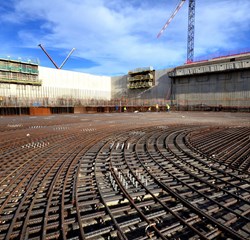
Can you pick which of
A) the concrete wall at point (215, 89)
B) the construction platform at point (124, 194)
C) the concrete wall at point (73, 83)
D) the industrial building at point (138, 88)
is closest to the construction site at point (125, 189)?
the construction platform at point (124, 194)

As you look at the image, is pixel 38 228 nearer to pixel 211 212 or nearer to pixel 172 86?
pixel 211 212

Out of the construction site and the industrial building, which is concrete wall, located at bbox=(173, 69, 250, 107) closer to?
the industrial building

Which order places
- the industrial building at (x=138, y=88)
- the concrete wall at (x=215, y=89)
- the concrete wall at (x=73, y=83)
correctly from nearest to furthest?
the industrial building at (x=138, y=88), the concrete wall at (x=215, y=89), the concrete wall at (x=73, y=83)

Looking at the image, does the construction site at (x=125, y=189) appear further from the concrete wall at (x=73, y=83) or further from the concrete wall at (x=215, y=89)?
the concrete wall at (x=73, y=83)

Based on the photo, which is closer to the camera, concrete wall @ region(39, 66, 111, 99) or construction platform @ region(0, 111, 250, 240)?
construction platform @ region(0, 111, 250, 240)

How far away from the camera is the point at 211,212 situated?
292cm

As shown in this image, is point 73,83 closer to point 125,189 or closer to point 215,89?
point 215,89

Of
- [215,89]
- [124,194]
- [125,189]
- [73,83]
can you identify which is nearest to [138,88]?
[73,83]

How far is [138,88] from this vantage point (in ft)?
141

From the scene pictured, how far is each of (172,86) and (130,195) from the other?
36.6m

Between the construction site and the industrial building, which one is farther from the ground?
the industrial building

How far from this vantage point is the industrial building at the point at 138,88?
2680 cm

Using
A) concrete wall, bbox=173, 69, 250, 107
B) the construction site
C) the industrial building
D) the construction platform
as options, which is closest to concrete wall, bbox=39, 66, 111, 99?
the industrial building

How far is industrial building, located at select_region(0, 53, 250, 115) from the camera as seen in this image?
2680 centimetres
